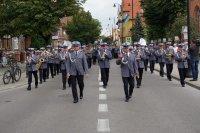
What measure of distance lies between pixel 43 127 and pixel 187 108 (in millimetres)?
4592

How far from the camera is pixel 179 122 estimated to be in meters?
11.9

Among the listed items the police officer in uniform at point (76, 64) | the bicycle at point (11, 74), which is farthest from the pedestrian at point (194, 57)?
the bicycle at point (11, 74)

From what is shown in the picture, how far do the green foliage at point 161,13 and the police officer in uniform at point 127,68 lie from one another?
154ft

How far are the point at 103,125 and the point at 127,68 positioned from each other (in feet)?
17.5

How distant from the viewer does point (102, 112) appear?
13.9m

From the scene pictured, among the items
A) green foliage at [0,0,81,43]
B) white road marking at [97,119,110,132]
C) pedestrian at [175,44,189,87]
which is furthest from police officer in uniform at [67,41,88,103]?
green foliage at [0,0,81,43]

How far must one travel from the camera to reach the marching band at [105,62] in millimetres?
16891

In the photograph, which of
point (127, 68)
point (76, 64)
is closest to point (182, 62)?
point (127, 68)

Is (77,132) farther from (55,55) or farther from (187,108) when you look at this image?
(55,55)

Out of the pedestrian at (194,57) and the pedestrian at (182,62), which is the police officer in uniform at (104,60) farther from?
the pedestrian at (194,57)

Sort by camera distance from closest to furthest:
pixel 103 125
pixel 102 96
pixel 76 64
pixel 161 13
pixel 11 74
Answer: pixel 103 125, pixel 76 64, pixel 102 96, pixel 11 74, pixel 161 13

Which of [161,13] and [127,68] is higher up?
[161,13]

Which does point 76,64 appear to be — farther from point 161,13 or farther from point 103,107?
point 161,13

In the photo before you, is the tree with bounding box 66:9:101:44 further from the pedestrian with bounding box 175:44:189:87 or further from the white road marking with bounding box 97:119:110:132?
the white road marking with bounding box 97:119:110:132
